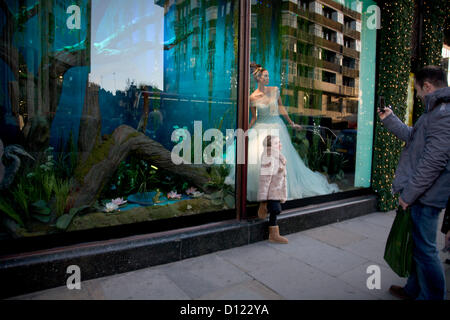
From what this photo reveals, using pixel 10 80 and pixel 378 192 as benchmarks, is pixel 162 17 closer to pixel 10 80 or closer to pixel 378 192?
pixel 10 80

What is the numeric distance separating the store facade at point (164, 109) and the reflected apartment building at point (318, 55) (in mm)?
24

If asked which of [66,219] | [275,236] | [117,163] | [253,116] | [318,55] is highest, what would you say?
[318,55]

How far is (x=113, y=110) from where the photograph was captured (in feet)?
14.5

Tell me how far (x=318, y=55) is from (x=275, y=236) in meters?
3.59

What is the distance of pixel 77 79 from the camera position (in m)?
4.05

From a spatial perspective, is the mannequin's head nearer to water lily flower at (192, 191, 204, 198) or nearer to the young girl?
the young girl

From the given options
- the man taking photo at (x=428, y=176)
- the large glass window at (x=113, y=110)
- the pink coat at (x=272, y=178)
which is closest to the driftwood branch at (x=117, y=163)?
the large glass window at (x=113, y=110)

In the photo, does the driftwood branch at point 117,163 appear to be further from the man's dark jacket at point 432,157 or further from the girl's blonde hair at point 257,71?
the man's dark jacket at point 432,157

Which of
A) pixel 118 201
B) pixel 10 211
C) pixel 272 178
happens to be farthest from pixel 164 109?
pixel 10 211

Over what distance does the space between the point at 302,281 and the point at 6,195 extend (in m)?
3.12

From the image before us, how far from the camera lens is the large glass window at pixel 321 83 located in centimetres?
536

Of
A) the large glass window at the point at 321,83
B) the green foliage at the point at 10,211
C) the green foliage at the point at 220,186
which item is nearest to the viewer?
the green foliage at the point at 10,211

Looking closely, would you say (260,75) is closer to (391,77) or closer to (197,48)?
(197,48)

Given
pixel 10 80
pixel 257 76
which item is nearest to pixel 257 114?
pixel 257 76
